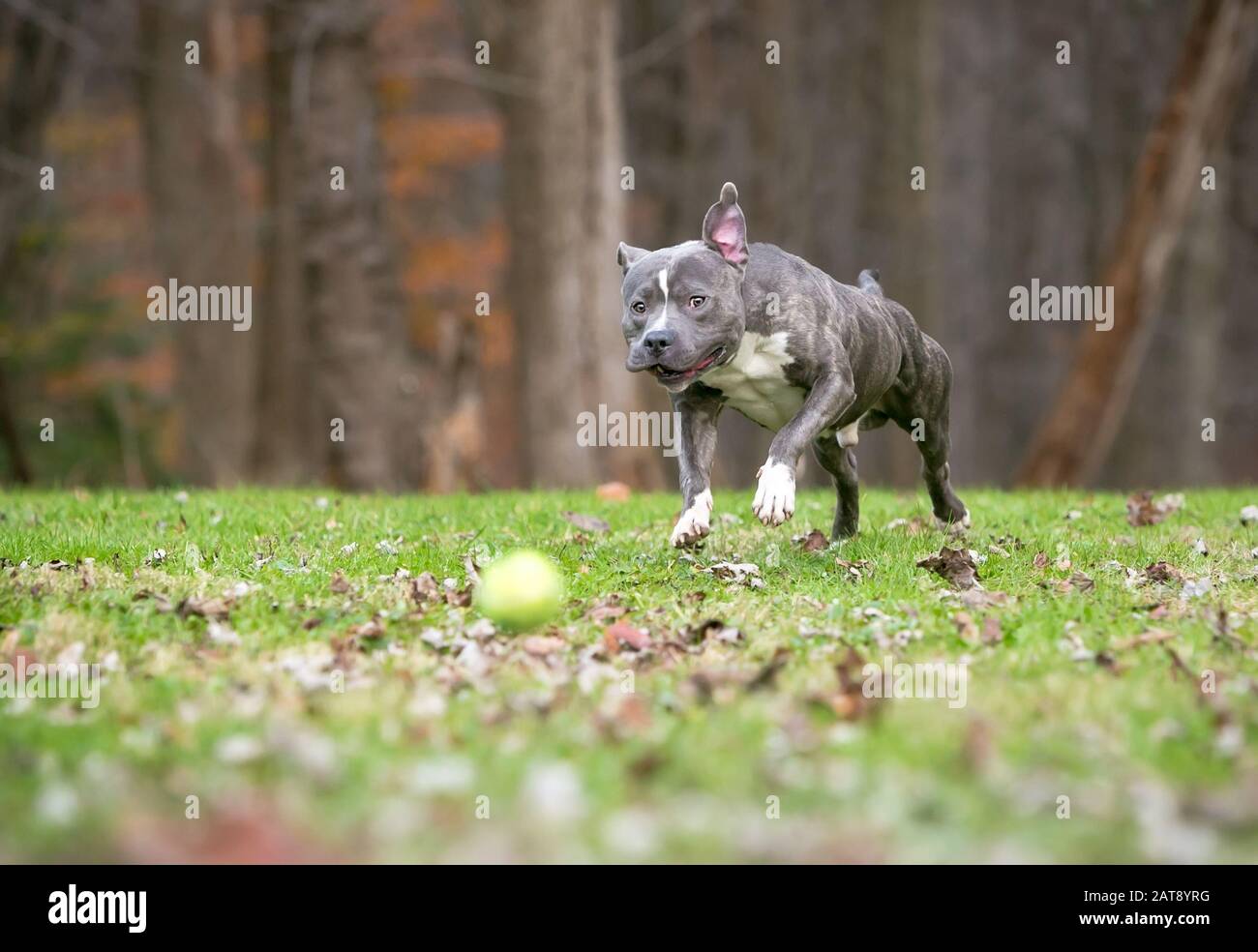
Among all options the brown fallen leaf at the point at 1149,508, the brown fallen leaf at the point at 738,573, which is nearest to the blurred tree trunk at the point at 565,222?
the brown fallen leaf at the point at 1149,508

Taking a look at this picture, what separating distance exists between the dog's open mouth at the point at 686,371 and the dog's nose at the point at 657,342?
69 millimetres

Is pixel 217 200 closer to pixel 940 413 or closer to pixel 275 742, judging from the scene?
pixel 940 413

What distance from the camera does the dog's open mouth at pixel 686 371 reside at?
22.9 feet

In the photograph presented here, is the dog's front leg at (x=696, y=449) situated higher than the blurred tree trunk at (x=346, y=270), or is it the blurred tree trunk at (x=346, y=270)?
the blurred tree trunk at (x=346, y=270)

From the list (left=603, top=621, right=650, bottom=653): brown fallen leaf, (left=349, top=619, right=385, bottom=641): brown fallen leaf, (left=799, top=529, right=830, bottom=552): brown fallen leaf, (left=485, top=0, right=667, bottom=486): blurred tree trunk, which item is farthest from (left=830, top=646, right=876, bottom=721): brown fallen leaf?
(left=485, top=0, right=667, bottom=486): blurred tree trunk

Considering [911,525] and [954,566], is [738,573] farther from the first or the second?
[911,525]

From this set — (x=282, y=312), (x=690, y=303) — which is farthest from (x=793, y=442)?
(x=282, y=312)

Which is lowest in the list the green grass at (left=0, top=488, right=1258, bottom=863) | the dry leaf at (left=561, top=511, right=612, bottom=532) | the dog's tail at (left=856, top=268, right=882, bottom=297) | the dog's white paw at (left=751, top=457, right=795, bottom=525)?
the green grass at (left=0, top=488, right=1258, bottom=863)

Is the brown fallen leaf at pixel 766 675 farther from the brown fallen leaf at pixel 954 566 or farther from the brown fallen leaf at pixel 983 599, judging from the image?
the brown fallen leaf at pixel 954 566

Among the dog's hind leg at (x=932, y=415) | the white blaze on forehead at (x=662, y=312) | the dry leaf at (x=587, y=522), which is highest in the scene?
the white blaze on forehead at (x=662, y=312)

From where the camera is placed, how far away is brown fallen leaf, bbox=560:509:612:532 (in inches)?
350

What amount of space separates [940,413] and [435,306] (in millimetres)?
19830

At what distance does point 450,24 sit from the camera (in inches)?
1054

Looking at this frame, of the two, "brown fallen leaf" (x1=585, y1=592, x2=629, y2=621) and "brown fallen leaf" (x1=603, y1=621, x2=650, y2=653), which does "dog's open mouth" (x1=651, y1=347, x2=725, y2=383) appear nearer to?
"brown fallen leaf" (x1=585, y1=592, x2=629, y2=621)
